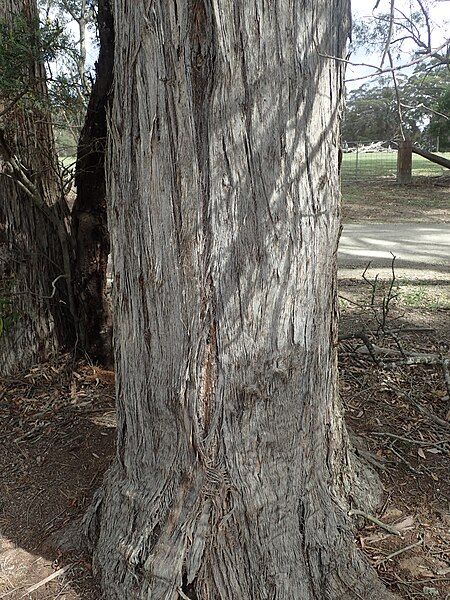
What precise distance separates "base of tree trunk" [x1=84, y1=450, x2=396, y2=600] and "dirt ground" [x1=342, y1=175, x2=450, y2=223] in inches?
480

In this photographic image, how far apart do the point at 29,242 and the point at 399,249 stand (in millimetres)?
7132

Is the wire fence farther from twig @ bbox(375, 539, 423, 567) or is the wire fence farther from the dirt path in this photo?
twig @ bbox(375, 539, 423, 567)

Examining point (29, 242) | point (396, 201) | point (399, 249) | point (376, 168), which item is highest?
point (29, 242)

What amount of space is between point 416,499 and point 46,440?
206cm

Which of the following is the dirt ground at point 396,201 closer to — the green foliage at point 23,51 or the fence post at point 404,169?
the fence post at point 404,169

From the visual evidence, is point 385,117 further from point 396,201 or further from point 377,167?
point 396,201

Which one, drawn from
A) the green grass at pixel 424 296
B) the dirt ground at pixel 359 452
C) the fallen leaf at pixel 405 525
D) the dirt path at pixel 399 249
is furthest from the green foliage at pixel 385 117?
the fallen leaf at pixel 405 525

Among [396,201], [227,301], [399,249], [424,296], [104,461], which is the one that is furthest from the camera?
[396,201]

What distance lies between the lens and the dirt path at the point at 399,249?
810 centimetres

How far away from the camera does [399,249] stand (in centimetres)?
1018

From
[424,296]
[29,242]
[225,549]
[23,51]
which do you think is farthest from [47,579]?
[424,296]

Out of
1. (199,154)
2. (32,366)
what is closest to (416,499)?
(199,154)

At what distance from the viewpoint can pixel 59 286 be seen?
180 inches

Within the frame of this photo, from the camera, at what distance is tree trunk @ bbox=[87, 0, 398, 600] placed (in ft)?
6.82
